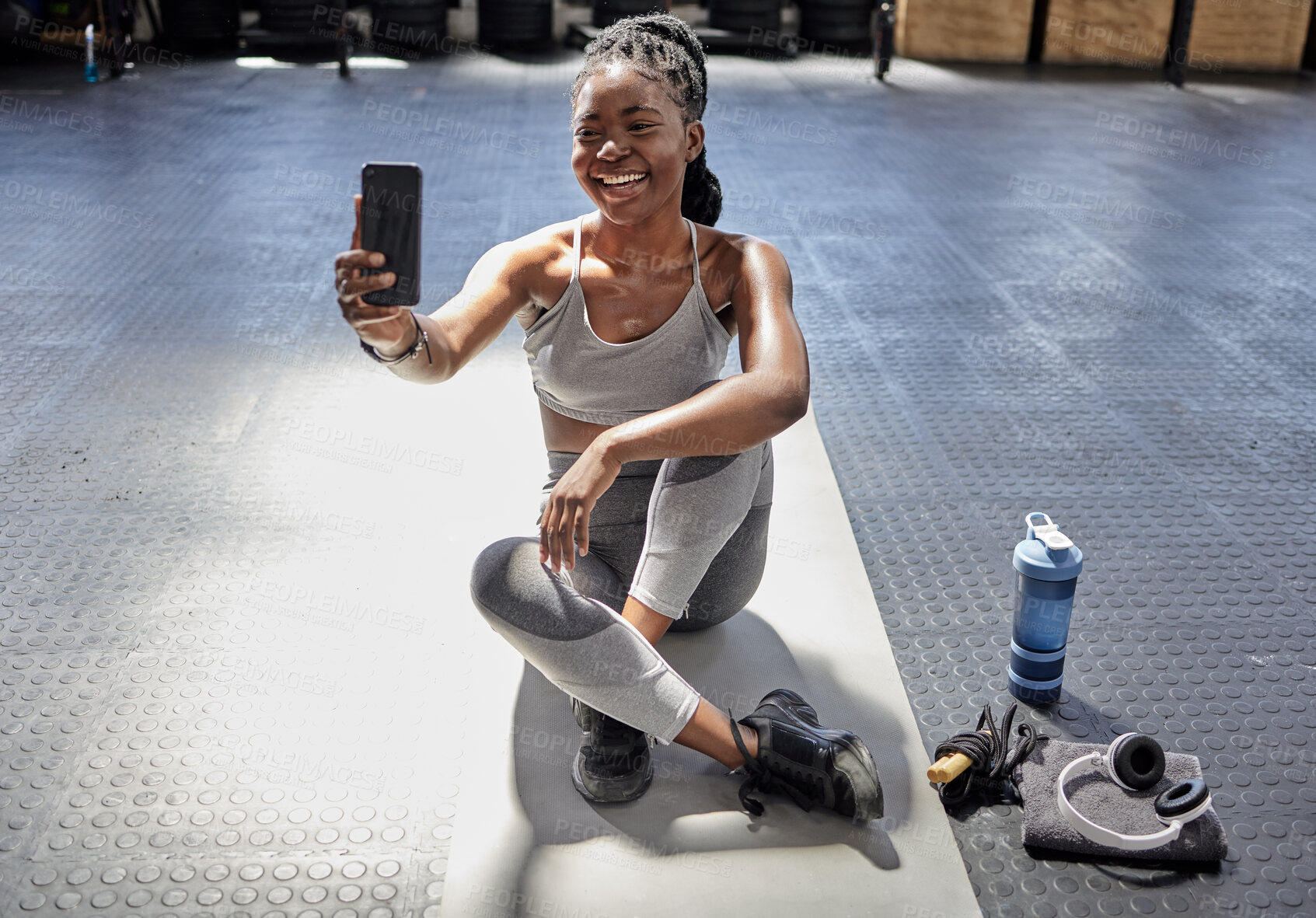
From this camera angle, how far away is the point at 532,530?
2291 mm

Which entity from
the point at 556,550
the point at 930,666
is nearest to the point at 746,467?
the point at 556,550

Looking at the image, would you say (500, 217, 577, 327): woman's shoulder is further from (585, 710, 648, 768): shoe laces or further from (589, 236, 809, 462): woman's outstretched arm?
(585, 710, 648, 768): shoe laces

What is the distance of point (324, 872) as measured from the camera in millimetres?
1510

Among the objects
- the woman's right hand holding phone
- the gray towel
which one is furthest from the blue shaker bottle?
the woman's right hand holding phone

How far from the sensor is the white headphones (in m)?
1.52

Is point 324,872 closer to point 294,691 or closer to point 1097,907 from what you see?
point 294,691

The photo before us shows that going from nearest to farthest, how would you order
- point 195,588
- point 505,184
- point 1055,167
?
point 195,588, point 505,184, point 1055,167

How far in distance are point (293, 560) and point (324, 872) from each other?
83 centimetres

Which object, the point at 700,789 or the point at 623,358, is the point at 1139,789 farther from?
the point at 623,358

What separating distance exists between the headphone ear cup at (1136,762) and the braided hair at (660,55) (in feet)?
3.46

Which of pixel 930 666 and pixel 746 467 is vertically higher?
pixel 746 467

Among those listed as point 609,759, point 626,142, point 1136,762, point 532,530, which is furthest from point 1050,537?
point 532,530

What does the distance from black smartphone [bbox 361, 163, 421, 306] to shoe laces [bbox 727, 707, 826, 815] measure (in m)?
0.74

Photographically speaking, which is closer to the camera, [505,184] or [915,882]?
[915,882]
